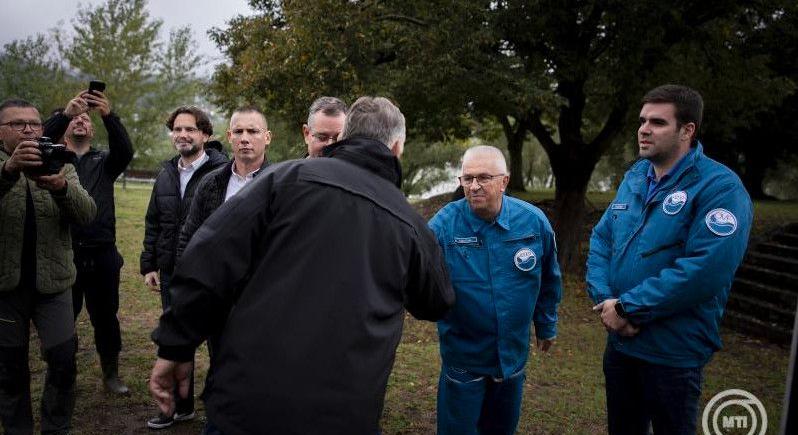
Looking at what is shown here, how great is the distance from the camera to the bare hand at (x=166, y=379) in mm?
2248

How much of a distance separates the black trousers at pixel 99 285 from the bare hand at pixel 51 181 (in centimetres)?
136

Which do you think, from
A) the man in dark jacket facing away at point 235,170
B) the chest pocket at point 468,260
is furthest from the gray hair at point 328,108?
the chest pocket at point 468,260

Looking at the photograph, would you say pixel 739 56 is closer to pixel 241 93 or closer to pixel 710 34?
pixel 710 34

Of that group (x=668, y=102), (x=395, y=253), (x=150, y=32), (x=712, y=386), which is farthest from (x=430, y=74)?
(x=150, y=32)

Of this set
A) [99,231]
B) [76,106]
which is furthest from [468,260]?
[99,231]

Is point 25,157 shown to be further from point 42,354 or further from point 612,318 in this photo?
point 612,318

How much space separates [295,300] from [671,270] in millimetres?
2057

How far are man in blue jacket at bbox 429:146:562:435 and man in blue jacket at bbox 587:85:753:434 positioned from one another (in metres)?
0.51

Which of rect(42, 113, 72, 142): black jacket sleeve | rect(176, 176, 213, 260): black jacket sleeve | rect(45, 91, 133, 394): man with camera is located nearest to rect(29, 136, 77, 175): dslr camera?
rect(42, 113, 72, 142): black jacket sleeve

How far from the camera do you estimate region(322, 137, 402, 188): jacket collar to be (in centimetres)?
228

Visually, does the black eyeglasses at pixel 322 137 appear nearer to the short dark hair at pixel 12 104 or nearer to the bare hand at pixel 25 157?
the bare hand at pixel 25 157

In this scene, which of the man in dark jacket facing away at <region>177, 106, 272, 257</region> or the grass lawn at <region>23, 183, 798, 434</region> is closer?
the man in dark jacket facing away at <region>177, 106, 272, 257</region>

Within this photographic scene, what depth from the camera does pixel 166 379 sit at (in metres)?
2.30

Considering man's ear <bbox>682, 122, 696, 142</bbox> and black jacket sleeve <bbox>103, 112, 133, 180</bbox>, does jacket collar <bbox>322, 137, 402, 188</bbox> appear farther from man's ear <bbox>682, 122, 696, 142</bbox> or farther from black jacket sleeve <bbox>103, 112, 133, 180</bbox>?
black jacket sleeve <bbox>103, 112, 133, 180</bbox>
